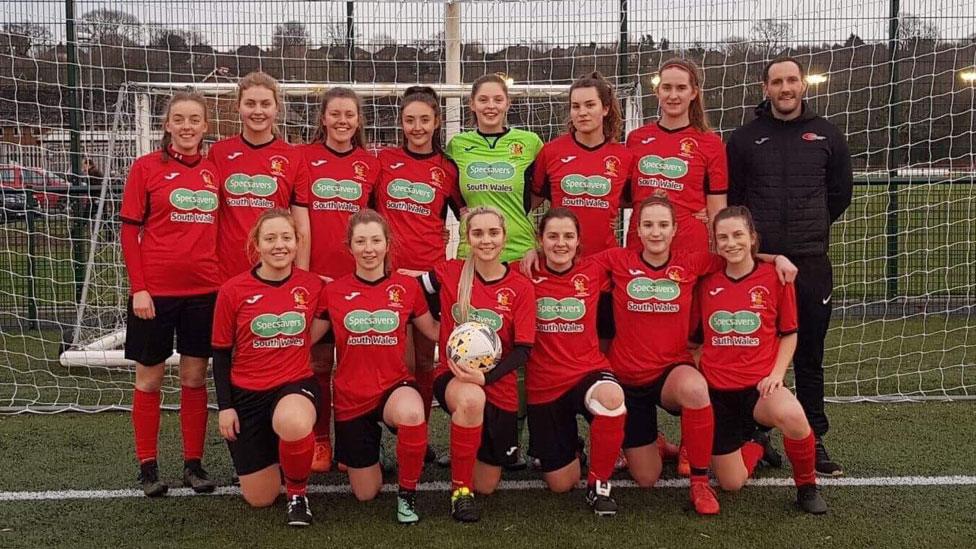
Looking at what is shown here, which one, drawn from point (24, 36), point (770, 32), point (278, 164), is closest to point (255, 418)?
point (278, 164)

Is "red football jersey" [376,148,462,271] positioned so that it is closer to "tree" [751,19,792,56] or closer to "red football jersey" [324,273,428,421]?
"red football jersey" [324,273,428,421]

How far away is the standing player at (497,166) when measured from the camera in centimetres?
373

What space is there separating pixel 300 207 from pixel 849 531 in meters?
2.58

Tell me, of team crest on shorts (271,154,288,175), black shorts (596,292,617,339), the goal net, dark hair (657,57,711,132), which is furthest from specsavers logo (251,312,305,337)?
the goal net

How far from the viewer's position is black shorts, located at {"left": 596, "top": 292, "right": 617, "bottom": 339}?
356 centimetres

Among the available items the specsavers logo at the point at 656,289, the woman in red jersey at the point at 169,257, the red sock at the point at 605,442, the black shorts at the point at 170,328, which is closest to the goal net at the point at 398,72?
the woman in red jersey at the point at 169,257

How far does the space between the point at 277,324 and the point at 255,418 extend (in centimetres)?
39

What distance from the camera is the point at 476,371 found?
10.6ft

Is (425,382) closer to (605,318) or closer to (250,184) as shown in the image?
(605,318)

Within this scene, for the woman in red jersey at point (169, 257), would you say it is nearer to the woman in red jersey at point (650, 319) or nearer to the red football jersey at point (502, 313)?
the red football jersey at point (502, 313)

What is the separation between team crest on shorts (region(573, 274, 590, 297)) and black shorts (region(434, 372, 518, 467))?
0.57 m

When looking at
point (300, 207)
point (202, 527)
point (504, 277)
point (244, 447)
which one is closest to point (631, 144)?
point (504, 277)

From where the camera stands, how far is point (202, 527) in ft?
10.4

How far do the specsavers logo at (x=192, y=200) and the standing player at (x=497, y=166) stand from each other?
42.9 inches
